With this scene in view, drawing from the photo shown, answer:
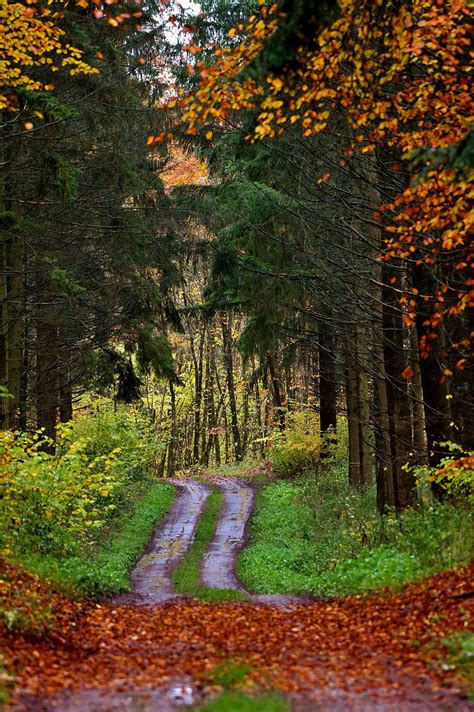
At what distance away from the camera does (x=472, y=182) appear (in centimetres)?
792

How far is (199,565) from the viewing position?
49.3 ft

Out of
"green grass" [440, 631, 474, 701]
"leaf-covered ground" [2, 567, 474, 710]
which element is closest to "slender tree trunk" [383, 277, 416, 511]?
"leaf-covered ground" [2, 567, 474, 710]

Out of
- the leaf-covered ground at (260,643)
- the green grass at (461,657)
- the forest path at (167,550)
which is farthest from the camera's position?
the forest path at (167,550)

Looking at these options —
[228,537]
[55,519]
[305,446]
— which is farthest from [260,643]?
[305,446]

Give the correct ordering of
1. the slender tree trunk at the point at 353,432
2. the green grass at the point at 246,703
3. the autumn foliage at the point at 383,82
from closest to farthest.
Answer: the green grass at the point at 246,703
the autumn foliage at the point at 383,82
the slender tree trunk at the point at 353,432

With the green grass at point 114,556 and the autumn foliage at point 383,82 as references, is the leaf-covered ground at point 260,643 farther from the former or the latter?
the autumn foliage at point 383,82

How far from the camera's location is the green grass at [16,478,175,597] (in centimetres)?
1017

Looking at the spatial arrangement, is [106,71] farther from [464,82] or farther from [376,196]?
[464,82]

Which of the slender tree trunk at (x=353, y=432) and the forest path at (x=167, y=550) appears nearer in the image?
the forest path at (x=167, y=550)

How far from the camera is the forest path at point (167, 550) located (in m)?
11.8

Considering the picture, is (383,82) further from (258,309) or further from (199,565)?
(258,309)

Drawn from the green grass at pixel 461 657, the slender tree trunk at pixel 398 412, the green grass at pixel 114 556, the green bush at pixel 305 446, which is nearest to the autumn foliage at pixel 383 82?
the slender tree trunk at pixel 398 412

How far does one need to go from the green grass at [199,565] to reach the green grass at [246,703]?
18.8ft

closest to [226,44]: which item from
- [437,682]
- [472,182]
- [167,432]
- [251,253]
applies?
[251,253]
